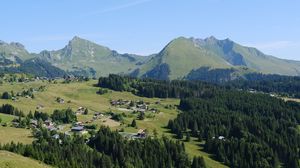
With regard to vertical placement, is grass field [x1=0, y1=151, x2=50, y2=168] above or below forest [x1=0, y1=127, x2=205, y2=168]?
above

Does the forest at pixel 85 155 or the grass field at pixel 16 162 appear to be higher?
the grass field at pixel 16 162

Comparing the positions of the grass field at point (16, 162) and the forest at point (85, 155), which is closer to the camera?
the grass field at point (16, 162)

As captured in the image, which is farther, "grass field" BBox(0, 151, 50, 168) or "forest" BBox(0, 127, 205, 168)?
"forest" BBox(0, 127, 205, 168)

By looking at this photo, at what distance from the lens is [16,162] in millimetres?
129250

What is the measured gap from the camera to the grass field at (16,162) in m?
125

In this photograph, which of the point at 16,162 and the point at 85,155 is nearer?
the point at 16,162

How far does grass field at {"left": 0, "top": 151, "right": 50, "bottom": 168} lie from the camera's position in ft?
410

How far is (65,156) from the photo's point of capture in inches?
6560

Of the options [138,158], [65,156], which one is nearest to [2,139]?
[65,156]

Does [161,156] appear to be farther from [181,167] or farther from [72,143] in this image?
[72,143]

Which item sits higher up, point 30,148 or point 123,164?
point 30,148

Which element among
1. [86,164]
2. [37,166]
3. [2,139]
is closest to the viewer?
[37,166]

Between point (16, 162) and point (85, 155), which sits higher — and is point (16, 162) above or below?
above

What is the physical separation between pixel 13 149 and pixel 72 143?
126ft
